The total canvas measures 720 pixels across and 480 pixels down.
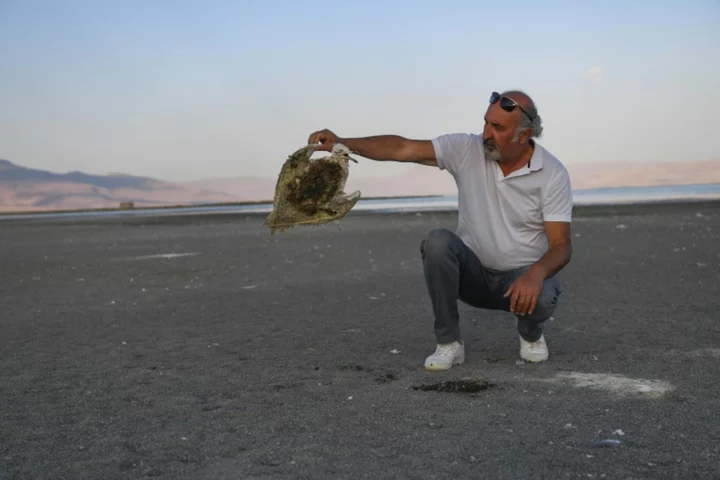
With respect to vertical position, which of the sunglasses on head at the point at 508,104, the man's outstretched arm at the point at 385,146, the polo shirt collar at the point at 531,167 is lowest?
the polo shirt collar at the point at 531,167

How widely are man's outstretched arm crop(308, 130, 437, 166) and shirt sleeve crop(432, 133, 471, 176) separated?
49mm

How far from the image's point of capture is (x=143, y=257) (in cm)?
1527

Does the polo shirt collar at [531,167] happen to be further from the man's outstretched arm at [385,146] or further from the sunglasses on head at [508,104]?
the man's outstretched arm at [385,146]

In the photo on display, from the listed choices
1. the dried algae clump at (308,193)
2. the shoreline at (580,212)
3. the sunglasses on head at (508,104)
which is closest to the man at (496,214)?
the sunglasses on head at (508,104)

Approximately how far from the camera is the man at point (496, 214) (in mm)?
4797

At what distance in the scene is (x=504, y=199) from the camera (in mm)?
4957

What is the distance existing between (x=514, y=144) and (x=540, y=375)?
1491 millimetres

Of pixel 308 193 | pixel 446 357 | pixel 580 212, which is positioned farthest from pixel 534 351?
pixel 580 212

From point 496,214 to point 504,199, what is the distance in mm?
122

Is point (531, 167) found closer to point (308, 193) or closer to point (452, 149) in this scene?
point (452, 149)

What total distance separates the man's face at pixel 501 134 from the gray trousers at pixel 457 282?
0.63 meters

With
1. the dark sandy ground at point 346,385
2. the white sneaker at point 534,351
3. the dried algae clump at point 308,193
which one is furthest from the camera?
the dried algae clump at point 308,193

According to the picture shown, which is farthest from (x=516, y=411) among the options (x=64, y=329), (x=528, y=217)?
(x=64, y=329)

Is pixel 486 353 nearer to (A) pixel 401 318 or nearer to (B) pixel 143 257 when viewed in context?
(A) pixel 401 318
